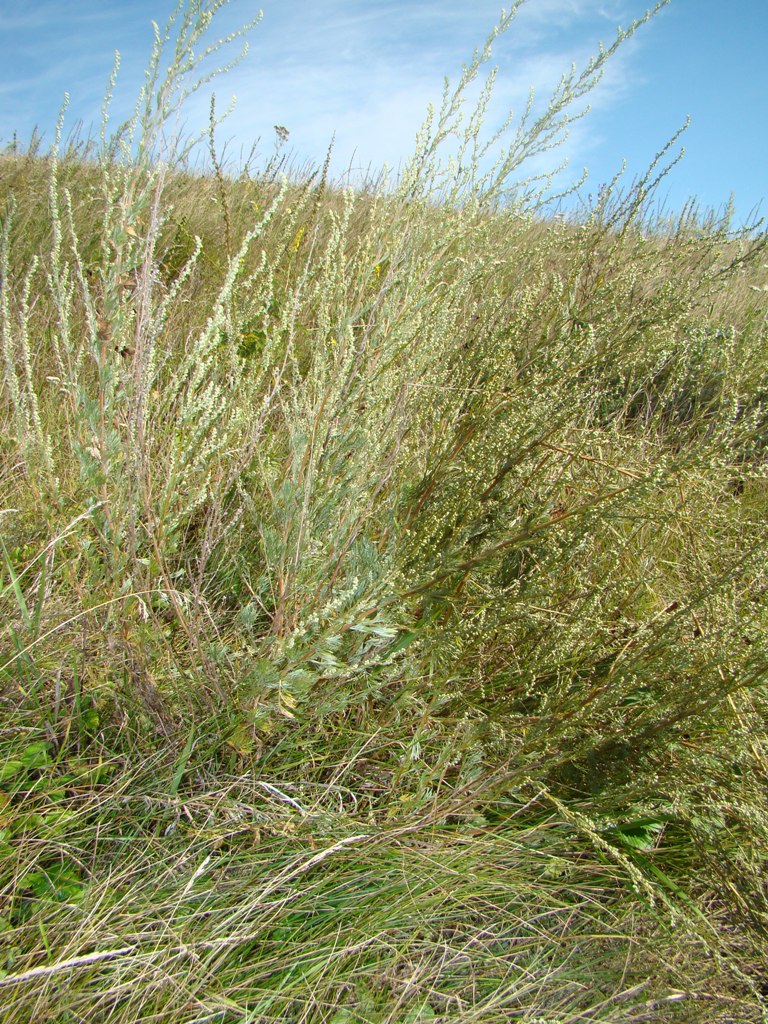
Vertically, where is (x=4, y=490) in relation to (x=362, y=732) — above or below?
above

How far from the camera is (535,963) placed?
1.48 meters

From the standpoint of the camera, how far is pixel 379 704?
208 cm

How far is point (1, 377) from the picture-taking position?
3.03m

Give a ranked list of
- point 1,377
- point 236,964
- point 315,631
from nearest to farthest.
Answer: point 236,964, point 315,631, point 1,377

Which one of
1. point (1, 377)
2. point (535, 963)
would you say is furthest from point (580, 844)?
point (1, 377)

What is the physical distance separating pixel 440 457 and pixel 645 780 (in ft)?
3.49

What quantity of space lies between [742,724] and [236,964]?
1358 millimetres

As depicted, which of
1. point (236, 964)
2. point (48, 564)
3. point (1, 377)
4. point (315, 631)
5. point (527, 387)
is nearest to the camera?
point (236, 964)

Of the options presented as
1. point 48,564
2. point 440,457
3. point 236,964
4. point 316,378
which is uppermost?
point 316,378

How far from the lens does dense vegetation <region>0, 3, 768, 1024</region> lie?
1432 millimetres

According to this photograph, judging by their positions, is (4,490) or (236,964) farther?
(4,490)

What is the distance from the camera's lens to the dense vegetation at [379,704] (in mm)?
1432

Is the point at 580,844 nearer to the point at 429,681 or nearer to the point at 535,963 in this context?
the point at 535,963

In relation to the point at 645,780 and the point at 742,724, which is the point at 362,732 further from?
the point at 742,724
